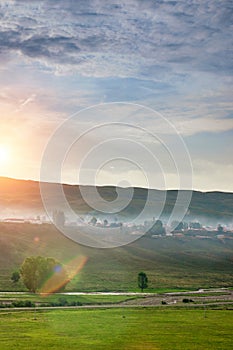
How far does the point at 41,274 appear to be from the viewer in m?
138

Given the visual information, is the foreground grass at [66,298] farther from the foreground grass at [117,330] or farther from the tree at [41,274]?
the foreground grass at [117,330]

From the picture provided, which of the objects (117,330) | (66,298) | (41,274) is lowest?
(117,330)

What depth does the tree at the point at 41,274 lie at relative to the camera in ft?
452

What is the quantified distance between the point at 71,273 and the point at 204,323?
11567 centimetres

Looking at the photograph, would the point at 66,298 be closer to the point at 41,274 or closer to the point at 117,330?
the point at 41,274

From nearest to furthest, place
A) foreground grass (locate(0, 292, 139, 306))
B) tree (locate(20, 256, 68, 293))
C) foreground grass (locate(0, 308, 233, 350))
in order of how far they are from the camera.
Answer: foreground grass (locate(0, 308, 233, 350))
foreground grass (locate(0, 292, 139, 306))
tree (locate(20, 256, 68, 293))

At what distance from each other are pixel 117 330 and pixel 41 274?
64939 mm

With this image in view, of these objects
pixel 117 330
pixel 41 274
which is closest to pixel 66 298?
pixel 41 274

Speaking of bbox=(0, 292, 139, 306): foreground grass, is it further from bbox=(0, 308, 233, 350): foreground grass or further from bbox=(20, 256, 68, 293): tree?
bbox=(0, 308, 233, 350): foreground grass

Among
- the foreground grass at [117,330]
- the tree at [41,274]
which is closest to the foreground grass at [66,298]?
the tree at [41,274]

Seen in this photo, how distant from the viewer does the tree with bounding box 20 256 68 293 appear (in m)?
138

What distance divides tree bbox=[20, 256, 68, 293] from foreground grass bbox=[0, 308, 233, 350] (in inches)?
1524

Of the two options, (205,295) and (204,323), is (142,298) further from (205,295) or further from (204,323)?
(204,323)

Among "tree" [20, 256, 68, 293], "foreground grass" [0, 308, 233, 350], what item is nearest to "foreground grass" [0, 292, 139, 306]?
"tree" [20, 256, 68, 293]
